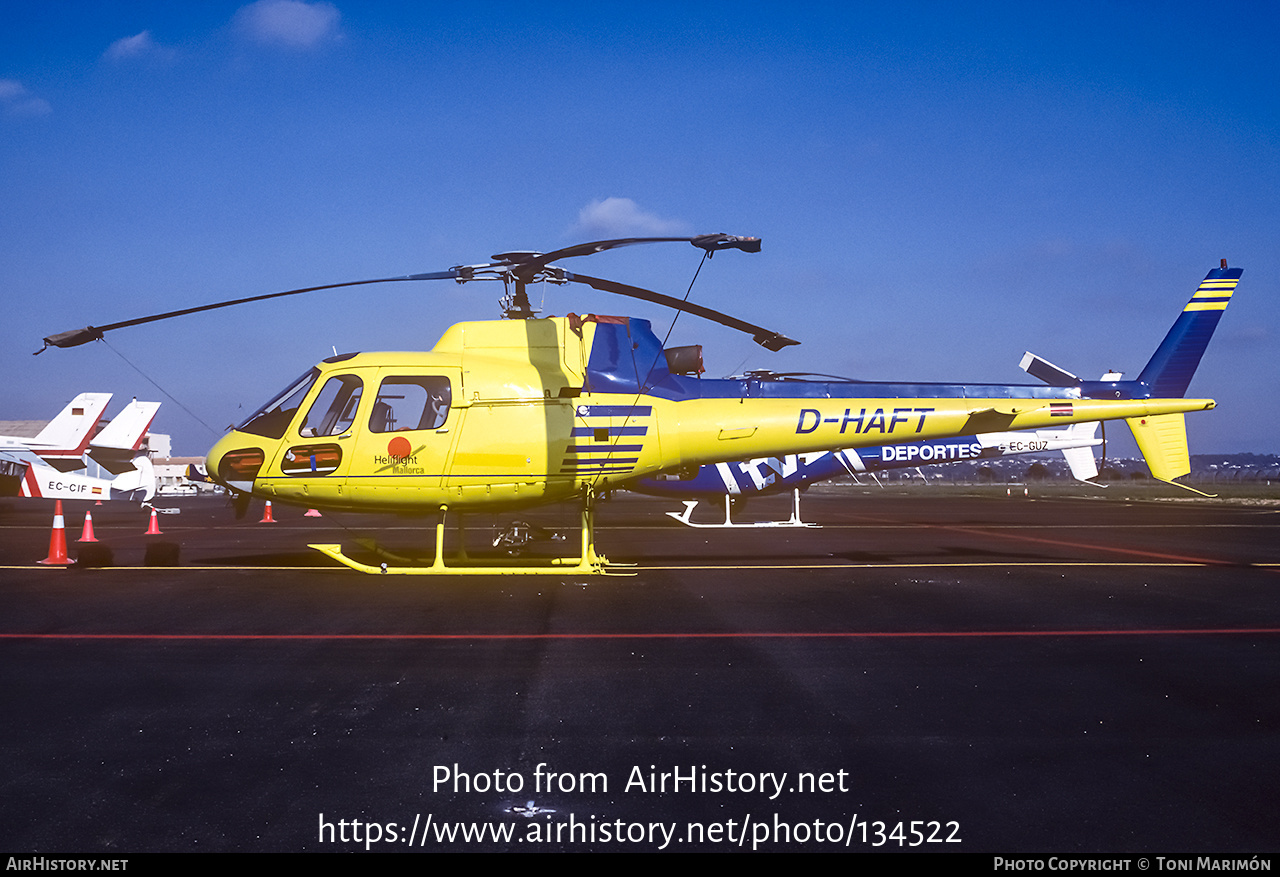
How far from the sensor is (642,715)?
191 inches

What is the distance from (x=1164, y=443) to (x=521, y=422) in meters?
10.6

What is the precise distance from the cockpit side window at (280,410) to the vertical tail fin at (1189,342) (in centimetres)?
1267

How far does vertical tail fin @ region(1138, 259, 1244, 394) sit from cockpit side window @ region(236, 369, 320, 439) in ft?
41.6

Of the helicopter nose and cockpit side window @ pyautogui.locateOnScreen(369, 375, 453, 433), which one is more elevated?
cockpit side window @ pyautogui.locateOnScreen(369, 375, 453, 433)

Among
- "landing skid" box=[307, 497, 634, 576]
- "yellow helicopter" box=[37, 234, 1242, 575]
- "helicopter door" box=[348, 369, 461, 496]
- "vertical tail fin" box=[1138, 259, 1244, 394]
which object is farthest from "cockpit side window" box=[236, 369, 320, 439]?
"vertical tail fin" box=[1138, 259, 1244, 394]

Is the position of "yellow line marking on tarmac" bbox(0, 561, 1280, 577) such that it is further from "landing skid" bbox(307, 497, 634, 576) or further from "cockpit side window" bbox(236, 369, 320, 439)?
"cockpit side window" bbox(236, 369, 320, 439)

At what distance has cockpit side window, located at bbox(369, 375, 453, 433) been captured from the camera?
10.9 m

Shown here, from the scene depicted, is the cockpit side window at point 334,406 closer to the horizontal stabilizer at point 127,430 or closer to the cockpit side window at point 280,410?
the cockpit side window at point 280,410

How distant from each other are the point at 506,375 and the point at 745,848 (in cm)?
843

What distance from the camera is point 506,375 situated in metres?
10.9

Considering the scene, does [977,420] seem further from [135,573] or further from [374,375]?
[135,573]

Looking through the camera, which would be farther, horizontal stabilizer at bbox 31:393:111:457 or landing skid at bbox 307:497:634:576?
horizontal stabilizer at bbox 31:393:111:457

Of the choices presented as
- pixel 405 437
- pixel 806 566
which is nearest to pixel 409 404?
pixel 405 437
